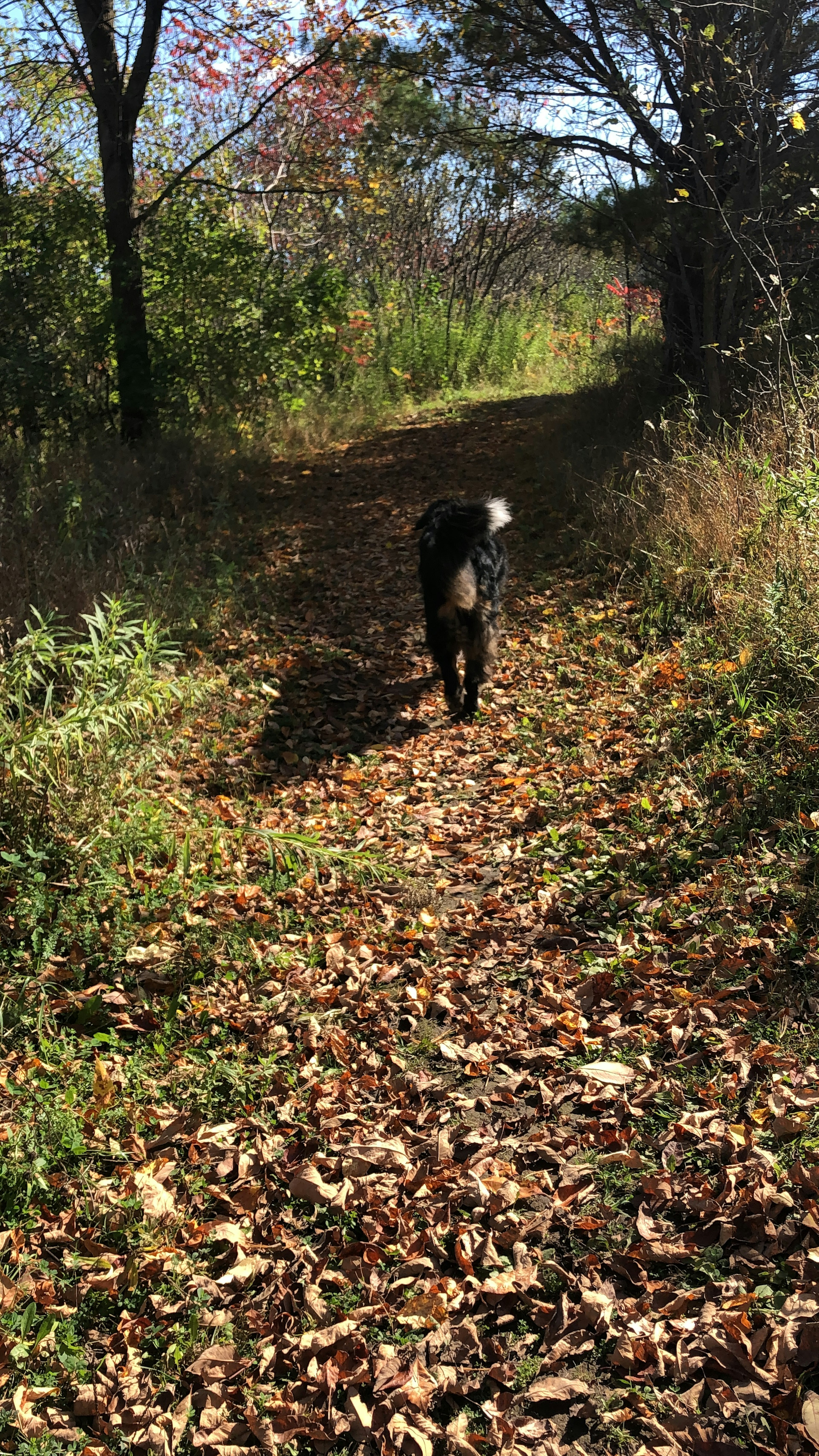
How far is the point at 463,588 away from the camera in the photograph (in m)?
5.77

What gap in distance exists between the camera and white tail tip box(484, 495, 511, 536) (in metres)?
5.85

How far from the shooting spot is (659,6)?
7.01 meters

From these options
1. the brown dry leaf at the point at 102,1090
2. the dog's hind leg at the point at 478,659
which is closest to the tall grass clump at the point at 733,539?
the dog's hind leg at the point at 478,659

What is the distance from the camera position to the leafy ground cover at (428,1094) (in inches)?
95.6

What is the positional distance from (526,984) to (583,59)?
26.2 feet

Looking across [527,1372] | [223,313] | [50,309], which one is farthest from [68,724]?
[223,313]

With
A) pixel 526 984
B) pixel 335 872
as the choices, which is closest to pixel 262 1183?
pixel 526 984

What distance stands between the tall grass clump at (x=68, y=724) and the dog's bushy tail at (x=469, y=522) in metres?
1.77

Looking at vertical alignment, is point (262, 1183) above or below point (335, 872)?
below

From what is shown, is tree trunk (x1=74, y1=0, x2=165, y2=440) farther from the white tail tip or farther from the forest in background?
the white tail tip

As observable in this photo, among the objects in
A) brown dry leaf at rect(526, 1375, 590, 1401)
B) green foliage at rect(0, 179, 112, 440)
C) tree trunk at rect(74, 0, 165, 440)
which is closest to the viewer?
brown dry leaf at rect(526, 1375, 590, 1401)

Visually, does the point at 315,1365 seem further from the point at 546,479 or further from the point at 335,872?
the point at 546,479

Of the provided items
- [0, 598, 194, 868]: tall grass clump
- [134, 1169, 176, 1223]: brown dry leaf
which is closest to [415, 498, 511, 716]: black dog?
[0, 598, 194, 868]: tall grass clump

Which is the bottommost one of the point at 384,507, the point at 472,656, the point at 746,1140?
the point at 746,1140
